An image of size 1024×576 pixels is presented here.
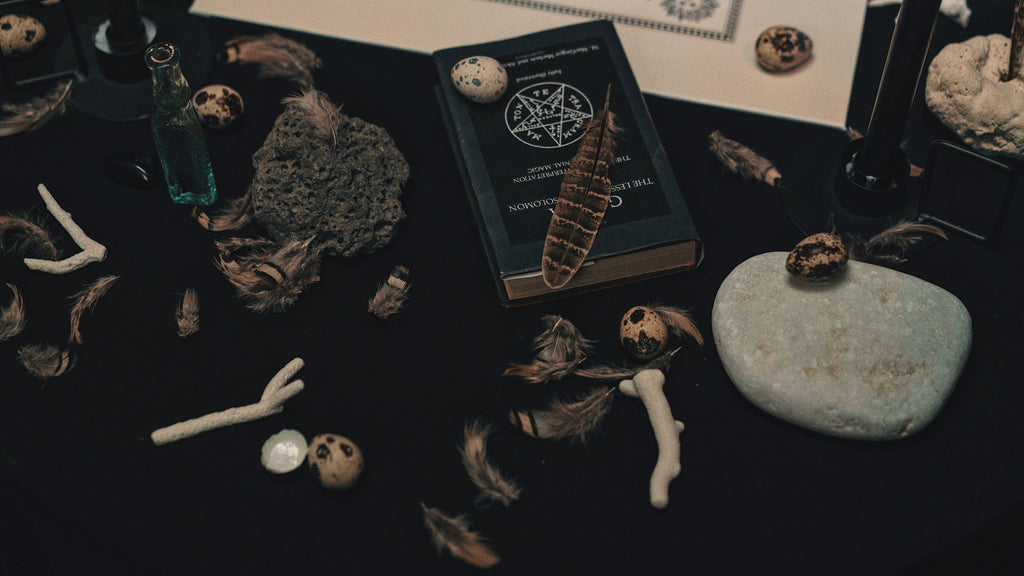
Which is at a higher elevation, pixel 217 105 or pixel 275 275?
pixel 217 105

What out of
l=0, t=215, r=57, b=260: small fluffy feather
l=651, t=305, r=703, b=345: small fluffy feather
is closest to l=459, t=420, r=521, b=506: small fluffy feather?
l=651, t=305, r=703, b=345: small fluffy feather

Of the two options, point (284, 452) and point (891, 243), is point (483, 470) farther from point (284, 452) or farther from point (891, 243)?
point (891, 243)

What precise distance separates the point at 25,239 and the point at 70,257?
0.26ft

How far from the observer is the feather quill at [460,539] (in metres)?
1.12

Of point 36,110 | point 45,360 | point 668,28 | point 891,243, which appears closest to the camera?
point 45,360

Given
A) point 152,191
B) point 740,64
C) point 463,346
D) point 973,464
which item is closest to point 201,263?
point 152,191

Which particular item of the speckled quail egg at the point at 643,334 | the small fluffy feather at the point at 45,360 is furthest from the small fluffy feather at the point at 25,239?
the speckled quail egg at the point at 643,334

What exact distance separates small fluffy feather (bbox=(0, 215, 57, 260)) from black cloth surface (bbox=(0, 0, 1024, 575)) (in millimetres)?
26

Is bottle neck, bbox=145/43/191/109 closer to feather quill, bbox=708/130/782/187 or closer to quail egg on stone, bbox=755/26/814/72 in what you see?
feather quill, bbox=708/130/782/187

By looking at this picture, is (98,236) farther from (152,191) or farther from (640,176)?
(640,176)

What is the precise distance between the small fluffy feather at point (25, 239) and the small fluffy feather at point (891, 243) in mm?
1137

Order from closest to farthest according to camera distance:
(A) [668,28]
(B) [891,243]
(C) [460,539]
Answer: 1. (C) [460,539]
2. (B) [891,243]
3. (A) [668,28]

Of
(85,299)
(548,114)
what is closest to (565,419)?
(548,114)

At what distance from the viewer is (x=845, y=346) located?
1205 mm
